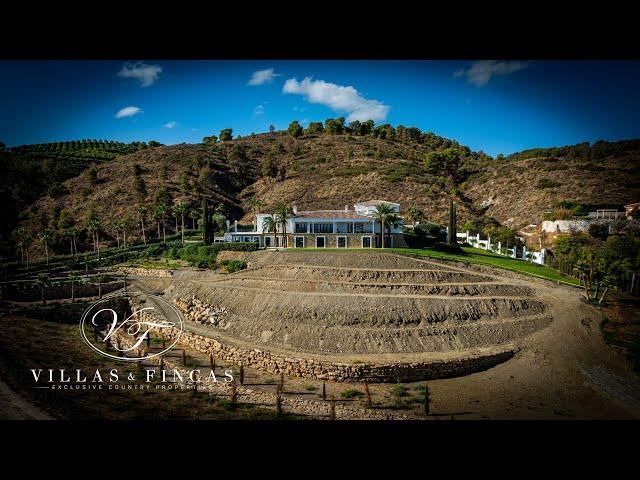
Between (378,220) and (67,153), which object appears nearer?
(378,220)

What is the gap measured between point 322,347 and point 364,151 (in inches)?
1887

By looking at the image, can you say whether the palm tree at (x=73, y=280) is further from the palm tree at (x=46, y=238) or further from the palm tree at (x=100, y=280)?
the palm tree at (x=46, y=238)

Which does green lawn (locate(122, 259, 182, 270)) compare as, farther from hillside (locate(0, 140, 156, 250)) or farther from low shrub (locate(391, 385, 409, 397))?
low shrub (locate(391, 385, 409, 397))

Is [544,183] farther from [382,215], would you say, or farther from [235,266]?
[235,266]

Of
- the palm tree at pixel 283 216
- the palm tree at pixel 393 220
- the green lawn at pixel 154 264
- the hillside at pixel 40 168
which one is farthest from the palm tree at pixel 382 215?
the hillside at pixel 40 168

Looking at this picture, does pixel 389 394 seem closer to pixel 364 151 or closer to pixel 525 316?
pixel 525 316

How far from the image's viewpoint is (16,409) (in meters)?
8.14

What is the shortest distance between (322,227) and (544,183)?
2842 cm

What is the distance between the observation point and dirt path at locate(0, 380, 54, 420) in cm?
788

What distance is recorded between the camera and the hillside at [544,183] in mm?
30047

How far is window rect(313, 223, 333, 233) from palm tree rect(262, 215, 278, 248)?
279 cm
